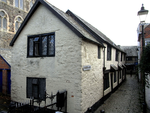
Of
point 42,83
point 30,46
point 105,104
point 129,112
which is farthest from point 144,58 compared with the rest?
point 30,46

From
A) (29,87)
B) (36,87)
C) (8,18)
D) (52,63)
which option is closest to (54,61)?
(52,63)

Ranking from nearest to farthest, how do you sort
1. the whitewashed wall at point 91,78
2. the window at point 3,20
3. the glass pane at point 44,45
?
the whitewashed wall at point 91,78 → the glass pane at point 44,45 → the window at point 3,20

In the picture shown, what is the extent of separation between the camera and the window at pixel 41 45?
26.0 feet

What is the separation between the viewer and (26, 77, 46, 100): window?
26.4ft

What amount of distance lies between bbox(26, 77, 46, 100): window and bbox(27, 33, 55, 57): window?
1.78 meters

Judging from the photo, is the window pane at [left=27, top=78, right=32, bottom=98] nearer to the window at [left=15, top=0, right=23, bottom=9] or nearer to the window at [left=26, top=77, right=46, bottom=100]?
the window at [left=26, top=77, right=46, bottom=100]

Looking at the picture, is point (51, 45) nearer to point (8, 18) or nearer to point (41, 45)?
point (41, 45)

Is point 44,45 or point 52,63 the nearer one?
point 52,63

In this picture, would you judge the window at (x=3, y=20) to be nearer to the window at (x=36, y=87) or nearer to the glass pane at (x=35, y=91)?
the window at (x=36, y=87)

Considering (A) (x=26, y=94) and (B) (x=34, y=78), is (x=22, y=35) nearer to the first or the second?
(B) (x=34, y=78)

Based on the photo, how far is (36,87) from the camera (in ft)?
27.2

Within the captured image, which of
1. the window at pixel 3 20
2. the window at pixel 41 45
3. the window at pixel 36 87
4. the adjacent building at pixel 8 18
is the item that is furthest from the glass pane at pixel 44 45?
the window at pixel 3 20

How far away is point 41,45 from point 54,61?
1677 millimetres

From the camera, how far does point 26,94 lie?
8.62 meters
